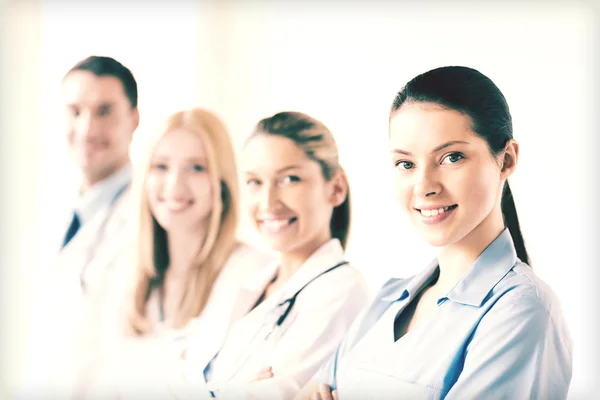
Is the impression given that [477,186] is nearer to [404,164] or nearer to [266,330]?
[404,164]

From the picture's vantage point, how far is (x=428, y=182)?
4.09 ft

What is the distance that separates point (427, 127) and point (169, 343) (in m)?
0.77

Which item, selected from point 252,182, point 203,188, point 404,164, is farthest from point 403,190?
point 203,188

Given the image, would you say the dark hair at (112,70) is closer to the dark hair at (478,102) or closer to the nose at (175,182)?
the nose at (175,182)

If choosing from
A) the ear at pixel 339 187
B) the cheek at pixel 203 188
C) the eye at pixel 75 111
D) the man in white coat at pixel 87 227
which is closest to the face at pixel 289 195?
the ear at pixel 339 187

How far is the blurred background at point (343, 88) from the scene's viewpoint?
4.29 ft

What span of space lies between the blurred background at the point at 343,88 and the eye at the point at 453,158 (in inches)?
5.0

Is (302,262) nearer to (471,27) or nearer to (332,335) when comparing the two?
(332,335)

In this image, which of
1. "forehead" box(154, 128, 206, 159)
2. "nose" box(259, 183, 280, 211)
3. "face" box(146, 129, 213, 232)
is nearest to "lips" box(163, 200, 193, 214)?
"face" box(146, 129, 213, 232)

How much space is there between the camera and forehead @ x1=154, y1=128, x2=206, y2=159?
1589 mm

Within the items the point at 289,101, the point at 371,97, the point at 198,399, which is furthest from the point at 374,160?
the point at 198,399

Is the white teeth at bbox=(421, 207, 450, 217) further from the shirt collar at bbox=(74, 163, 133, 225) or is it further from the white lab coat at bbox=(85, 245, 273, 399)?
the shirt collar at bbox=(74, 163, 133, 225)

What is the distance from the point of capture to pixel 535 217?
1.29 meters

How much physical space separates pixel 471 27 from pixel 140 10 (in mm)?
737
